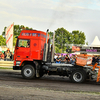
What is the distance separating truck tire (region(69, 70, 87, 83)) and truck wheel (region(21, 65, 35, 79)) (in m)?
2.57

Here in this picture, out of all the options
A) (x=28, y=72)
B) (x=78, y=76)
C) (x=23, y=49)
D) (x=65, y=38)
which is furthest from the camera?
(x=65, y=38)

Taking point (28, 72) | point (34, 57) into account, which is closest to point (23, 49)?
point (34, 57)

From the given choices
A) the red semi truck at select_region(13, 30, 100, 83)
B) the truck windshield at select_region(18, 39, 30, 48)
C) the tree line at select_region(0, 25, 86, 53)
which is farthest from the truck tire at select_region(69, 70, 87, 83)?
the tree line at select_region(0, 25, 86, 53)

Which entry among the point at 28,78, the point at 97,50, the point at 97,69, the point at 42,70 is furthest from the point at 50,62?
the point at 97,50

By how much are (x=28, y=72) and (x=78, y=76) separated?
3.26m

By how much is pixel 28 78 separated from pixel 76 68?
10.3 ft

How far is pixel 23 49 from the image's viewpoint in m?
14.7

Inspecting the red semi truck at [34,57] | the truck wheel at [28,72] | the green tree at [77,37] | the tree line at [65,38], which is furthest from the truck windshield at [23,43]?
the green tree at [77,37]

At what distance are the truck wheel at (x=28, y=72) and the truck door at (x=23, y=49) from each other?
73 cm

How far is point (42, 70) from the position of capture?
1479cm

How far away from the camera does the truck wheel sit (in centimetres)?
1434

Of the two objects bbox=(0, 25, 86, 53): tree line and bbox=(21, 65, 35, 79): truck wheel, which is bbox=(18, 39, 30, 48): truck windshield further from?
bbox=(0, 25, 86, 53): tree line

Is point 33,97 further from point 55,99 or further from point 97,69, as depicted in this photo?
point 97,69

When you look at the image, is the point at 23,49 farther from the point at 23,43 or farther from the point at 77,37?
the point at 77,37
